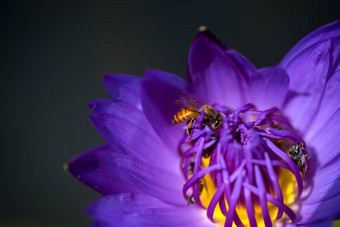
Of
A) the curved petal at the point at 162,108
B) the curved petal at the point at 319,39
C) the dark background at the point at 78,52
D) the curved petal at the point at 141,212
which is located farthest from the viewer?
the dark background at the point at 78,52

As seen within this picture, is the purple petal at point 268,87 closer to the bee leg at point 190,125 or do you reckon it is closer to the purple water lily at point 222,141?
the purple water lily at point 222,141

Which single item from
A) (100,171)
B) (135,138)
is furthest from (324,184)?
(100,171)

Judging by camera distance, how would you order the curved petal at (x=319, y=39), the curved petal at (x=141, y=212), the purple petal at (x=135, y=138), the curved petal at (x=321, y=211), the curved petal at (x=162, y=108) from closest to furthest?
the curved petal at (x=321, y=211) < the curved petal at (x=141, y=212) < the curved petal at (x=319, y=39) < the purple petal at (x=135, y=138) < the curved petal at (x=162, y=108)

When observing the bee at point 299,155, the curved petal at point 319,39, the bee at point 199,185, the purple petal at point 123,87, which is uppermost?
the curved petal at point 319,39

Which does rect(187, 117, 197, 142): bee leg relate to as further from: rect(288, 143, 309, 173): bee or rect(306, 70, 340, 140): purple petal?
rect(306, 70, 340, 140): purple petal

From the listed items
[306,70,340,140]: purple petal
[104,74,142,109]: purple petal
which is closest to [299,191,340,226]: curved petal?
[306,70,340,140]: purple petal

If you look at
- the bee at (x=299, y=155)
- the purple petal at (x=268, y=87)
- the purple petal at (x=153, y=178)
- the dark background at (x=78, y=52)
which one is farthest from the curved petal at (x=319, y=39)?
the dark background at (x=78, y=52)
